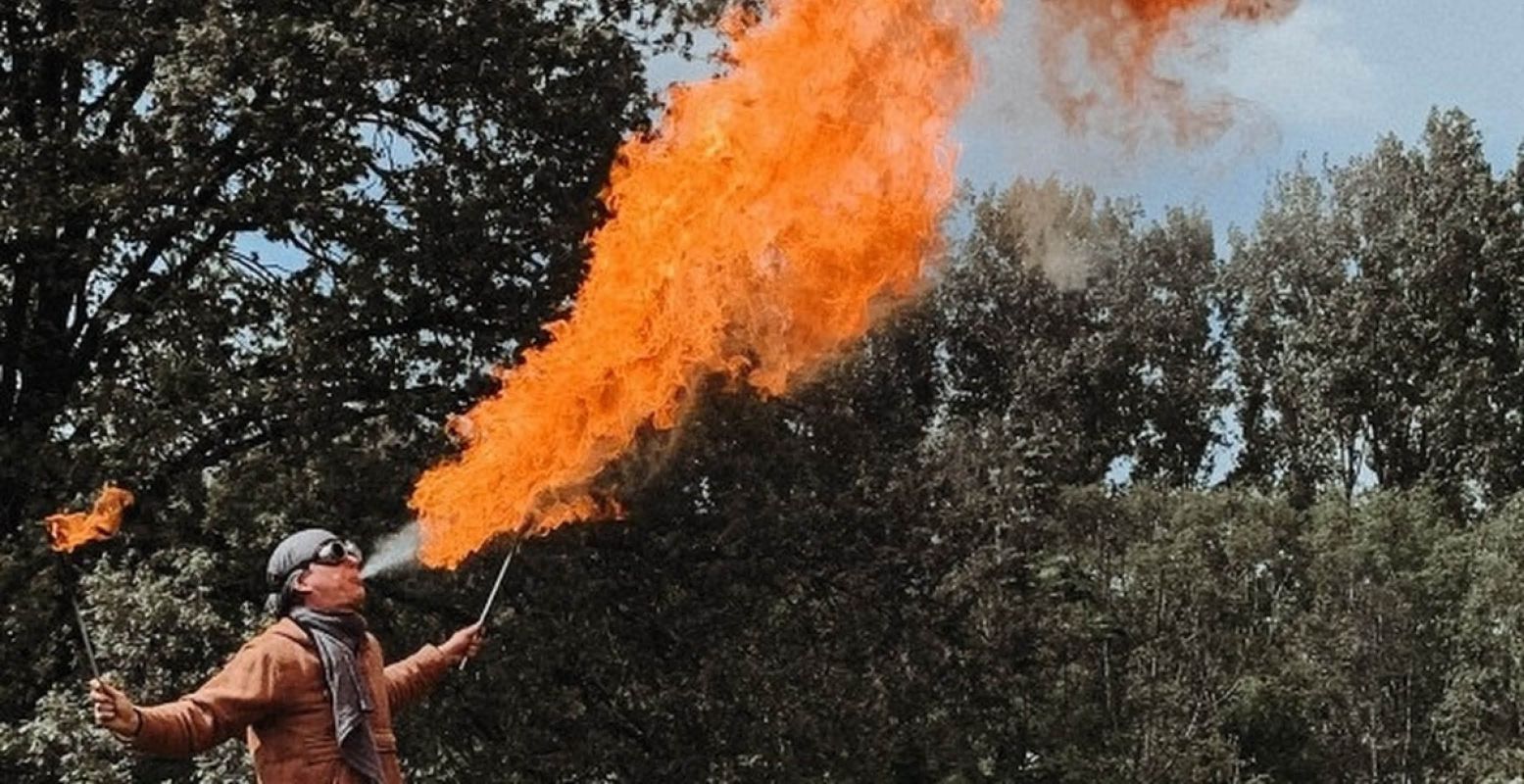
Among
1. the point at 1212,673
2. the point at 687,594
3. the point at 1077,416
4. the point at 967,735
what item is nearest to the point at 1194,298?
the point at 1077,416

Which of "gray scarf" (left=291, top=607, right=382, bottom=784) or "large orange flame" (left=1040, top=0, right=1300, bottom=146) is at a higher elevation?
"large orange flame" (left=1040, top=0, right=1300, bottom=146)

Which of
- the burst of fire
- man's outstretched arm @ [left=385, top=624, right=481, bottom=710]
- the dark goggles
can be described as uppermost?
the burst of fire

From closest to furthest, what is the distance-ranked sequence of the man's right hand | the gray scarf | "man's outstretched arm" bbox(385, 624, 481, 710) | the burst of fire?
the man's right hand → the gray scarf → "man's outstretched arm" bbox(385, 624, 481, 710) → the burst of fire

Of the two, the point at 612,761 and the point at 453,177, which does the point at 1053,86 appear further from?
the point at 612,761

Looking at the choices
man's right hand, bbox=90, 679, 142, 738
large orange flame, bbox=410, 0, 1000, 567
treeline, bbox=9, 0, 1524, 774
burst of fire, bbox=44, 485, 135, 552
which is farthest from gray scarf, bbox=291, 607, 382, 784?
treeline, bbox=9, 0, 1524, 774

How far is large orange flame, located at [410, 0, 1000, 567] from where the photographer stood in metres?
8.99

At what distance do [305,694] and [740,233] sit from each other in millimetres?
4408

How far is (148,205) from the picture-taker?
15.2m

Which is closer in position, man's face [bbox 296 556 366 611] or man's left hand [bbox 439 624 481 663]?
man's face [bbox 296 556 366 611]

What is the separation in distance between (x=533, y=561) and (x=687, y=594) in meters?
1.49

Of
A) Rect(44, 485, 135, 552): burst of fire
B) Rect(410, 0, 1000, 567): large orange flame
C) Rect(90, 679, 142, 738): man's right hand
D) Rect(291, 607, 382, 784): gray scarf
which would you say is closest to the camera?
Rect(90, 679, 142, 738): man's right hand

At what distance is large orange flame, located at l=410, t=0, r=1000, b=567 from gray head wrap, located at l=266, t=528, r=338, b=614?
1.22 metres

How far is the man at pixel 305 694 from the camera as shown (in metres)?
6.96

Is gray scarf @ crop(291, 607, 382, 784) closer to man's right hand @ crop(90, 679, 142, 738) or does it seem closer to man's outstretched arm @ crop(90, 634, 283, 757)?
man's outstretched arm @ crop(90, 634, 283, 757)
